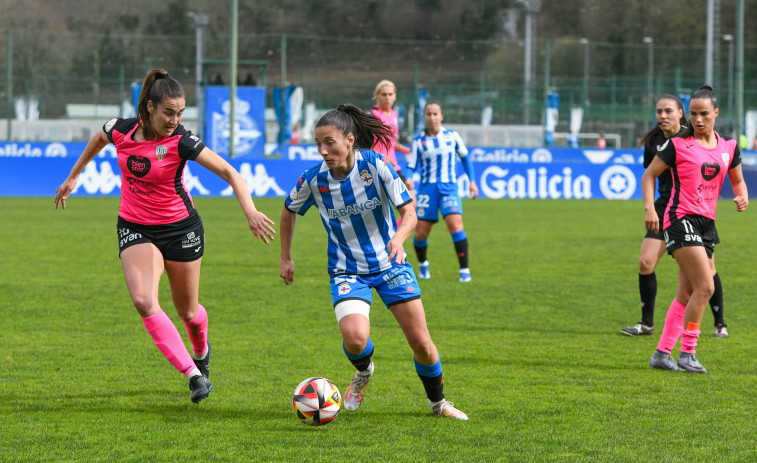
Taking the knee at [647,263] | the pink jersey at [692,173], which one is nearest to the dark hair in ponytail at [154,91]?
the pink jersey at [692,173]

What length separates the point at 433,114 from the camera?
11.0 meters

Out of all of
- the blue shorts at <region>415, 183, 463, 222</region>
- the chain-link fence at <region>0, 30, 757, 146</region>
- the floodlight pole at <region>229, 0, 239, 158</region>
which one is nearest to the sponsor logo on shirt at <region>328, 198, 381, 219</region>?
the blue shorts at <region>415, 183, 463, 222</region>

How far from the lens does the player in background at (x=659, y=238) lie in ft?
24.3

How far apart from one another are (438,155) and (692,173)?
4841 mm

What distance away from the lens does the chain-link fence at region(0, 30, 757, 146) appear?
41.0 meters

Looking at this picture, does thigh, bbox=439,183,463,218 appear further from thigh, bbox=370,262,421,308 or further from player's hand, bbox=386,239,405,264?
player's hand, bbox=386,239,405,264

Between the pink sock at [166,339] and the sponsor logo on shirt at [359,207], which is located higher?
the sponsor logo on shirt at [359,207]

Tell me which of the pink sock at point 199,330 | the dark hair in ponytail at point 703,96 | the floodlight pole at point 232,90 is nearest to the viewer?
the pink sock at point 199,330

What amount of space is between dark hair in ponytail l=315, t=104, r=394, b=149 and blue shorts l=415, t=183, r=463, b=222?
581 centimetres

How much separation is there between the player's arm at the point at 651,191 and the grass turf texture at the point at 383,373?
0.99 meters

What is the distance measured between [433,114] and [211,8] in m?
89.4

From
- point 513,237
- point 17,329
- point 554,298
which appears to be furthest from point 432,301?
point 513,237

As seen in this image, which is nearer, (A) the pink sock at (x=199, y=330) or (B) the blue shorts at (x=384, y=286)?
(B) the blue shorts at (x=384, y=286)

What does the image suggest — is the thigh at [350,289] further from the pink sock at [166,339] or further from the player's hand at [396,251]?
the pink sock at [166,339]
